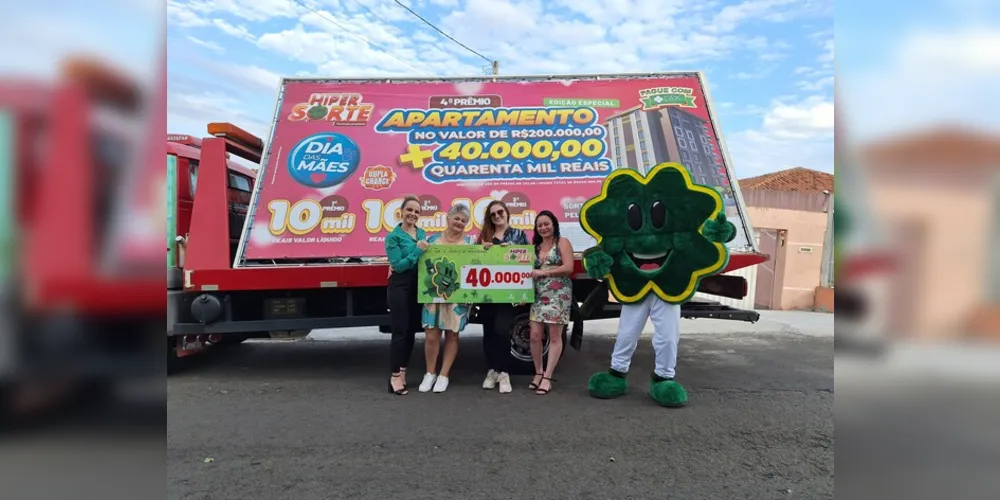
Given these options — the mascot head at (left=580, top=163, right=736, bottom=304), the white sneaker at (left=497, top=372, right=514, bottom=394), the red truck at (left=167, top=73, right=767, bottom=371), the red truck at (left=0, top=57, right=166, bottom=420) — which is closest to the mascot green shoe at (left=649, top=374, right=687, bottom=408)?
the mascot head at (left=580, top=163, right=736, bottom=304)

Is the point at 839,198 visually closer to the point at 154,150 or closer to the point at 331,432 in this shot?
the point at 154,150

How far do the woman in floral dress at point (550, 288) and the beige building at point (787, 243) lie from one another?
859cm

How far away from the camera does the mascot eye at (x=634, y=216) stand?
4.29m

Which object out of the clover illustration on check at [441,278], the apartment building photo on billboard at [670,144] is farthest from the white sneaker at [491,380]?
the apartment building photo on billboard at [670,144]

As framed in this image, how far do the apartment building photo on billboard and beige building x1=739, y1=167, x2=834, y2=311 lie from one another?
7028 mm

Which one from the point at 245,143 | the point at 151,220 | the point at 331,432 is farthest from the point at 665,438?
the point at 245,143

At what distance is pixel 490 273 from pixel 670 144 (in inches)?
91.0

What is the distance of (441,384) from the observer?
4.57m

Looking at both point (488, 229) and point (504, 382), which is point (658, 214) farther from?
point (504, 382)

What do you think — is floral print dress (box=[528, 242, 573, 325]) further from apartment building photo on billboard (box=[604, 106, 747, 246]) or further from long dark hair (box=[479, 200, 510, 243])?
apartment building photo on billboard (box=[604, 106, 747, 246])

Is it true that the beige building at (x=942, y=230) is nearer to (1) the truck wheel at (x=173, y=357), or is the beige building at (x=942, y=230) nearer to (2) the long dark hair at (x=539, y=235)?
(2) the long dark hair at (x=539, y=235)

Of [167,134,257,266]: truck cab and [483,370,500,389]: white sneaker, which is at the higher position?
[167,134,257,266]: truck cab

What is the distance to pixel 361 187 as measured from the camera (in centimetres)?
513

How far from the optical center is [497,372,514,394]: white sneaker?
178 inches
